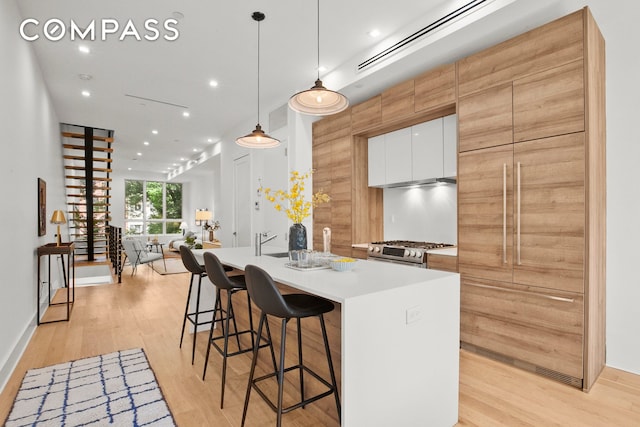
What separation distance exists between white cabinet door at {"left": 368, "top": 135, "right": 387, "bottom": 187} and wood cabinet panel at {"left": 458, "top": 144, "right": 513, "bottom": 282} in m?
1.20

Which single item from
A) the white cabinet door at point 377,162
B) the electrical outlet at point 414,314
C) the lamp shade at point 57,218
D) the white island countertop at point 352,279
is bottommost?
the electrical outlet at point 414,314

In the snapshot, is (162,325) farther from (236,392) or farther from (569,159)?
(569,159)

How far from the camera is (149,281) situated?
650 cm

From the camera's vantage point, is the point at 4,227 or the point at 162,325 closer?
the point at 4,227

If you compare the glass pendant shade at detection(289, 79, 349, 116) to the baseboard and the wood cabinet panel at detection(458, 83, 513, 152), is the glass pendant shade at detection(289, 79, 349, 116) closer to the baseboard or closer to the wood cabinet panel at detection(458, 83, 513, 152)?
the wood cabinet panel at detection(458, 83, 513, 152)

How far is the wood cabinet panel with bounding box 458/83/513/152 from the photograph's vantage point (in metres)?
2.68

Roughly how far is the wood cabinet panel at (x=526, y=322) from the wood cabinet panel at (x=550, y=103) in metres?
1.18

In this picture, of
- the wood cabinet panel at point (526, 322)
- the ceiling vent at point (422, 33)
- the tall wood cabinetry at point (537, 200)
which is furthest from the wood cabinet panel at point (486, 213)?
the ceiling vent at point (422, 33)

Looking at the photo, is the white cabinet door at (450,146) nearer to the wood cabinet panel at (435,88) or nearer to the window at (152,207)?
the wood cabinet panel at (435,88)

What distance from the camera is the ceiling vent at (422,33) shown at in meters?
2.69

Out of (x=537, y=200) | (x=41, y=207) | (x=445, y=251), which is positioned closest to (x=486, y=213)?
(x=537, y=200)

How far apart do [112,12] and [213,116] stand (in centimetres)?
309

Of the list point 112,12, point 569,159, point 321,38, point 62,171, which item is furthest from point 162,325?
point 62,171

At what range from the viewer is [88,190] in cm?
664
